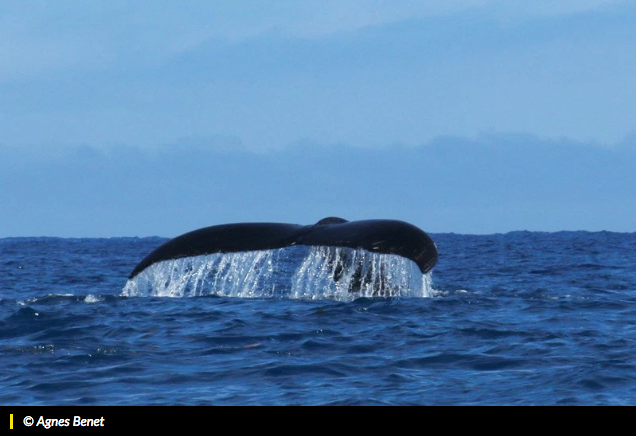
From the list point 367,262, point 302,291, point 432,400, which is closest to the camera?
point 432,400

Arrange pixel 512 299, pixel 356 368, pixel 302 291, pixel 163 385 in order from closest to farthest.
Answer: pixel 163 385
pixel 356 368
pixel 512 299
pixel 302 291

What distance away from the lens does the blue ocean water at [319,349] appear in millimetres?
8680

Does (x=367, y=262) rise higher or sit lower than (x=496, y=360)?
higher

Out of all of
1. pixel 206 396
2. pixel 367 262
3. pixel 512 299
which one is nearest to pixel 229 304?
pixel 367 262

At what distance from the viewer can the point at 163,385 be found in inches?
354

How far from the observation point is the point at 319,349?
1088cm

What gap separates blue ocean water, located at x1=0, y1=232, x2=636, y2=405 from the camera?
8.68 m

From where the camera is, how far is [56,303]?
16.1m
